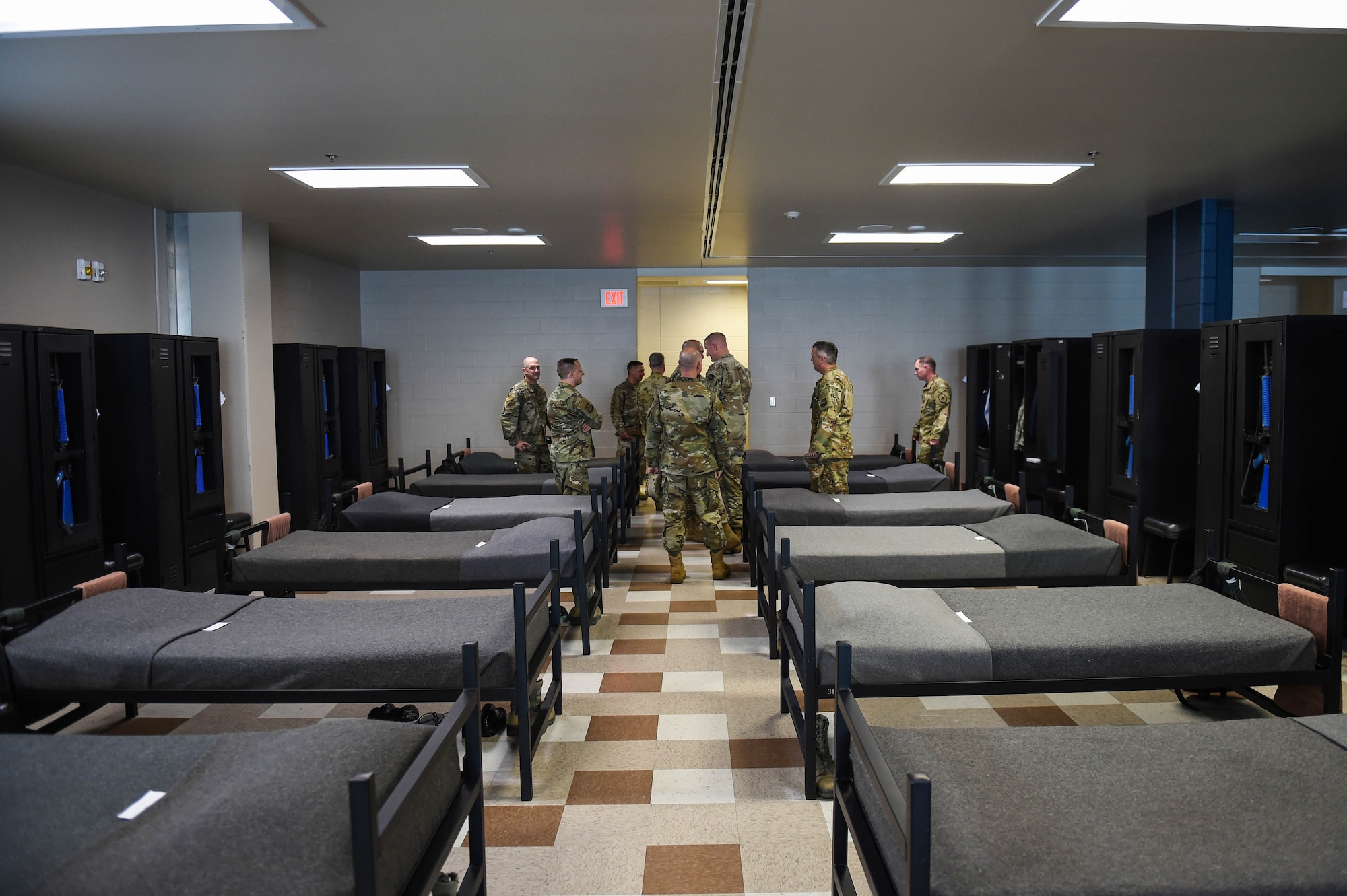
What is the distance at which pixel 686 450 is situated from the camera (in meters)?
6.32

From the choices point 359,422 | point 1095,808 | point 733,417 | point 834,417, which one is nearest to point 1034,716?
point 1095,808

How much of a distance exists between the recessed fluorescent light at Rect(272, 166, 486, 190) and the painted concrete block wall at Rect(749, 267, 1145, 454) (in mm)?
5812

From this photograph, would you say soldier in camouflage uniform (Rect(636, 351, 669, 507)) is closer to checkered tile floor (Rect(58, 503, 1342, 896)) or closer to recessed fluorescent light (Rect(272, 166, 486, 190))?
recessed fluorescent light (Rect(272, 166, 486, 190))

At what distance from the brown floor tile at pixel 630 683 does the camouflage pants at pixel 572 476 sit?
9.95 feet

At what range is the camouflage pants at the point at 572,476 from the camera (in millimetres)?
7262

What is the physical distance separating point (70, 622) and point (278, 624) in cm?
73

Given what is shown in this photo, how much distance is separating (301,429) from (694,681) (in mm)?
5470

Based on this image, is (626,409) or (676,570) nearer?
(676,570)

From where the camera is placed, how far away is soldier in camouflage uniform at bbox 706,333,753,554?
295 inches

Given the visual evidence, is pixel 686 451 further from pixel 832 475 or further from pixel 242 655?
pixel 242 655

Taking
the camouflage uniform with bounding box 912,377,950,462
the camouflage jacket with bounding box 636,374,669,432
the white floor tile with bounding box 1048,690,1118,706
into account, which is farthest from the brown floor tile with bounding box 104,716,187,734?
the camouflage uniform with bounding box 912,377,950,462

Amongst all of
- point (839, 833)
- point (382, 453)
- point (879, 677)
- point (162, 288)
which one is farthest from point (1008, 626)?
point (382, 453)

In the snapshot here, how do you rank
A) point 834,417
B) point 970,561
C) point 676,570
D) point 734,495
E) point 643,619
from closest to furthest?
point 970,561 → point 643,619 → point 676,570 → point 834,417 → point 734,495

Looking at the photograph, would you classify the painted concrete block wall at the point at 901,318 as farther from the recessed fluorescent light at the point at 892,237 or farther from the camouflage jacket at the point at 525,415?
the camouflage jacket at the point at 525,415
